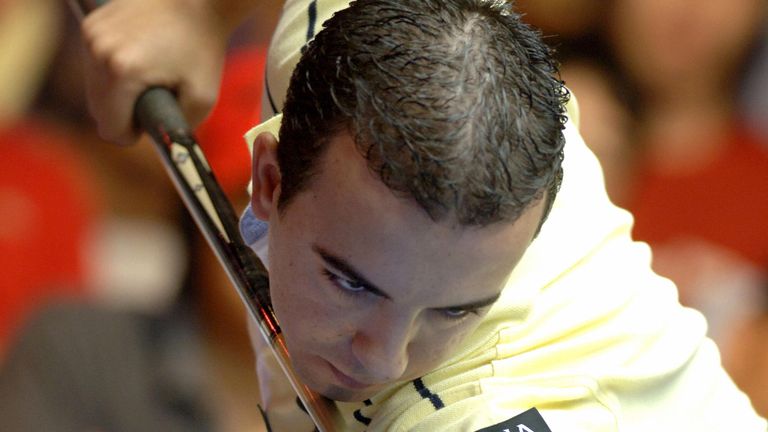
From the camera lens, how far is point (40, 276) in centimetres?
171

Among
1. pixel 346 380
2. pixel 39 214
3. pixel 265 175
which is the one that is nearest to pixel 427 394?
pixel 346 380

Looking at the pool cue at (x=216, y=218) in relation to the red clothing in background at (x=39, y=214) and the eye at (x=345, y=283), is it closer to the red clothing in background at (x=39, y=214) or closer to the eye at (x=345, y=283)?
the eye at (x=345, y=283)

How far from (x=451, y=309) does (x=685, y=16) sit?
1.13 m

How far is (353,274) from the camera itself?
0.66 metres

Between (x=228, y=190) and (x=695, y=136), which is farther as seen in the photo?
(x=695, y=136)

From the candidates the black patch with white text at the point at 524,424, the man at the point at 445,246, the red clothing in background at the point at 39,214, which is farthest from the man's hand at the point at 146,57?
the red clothing in background at the point at 39,214

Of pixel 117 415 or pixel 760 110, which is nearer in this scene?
pixel 117 415

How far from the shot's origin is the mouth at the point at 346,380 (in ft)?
2.33

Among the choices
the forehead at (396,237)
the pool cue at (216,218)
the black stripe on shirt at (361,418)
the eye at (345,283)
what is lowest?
the black stripe on shirt at (361,418)

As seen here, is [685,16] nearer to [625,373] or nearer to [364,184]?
[625,373]

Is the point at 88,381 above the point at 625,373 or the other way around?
the other way around

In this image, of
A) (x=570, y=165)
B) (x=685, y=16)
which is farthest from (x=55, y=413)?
(x=685, y=16)

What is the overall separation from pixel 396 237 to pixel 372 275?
3 cm

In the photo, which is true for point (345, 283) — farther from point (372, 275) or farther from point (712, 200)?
point (712, 200)
